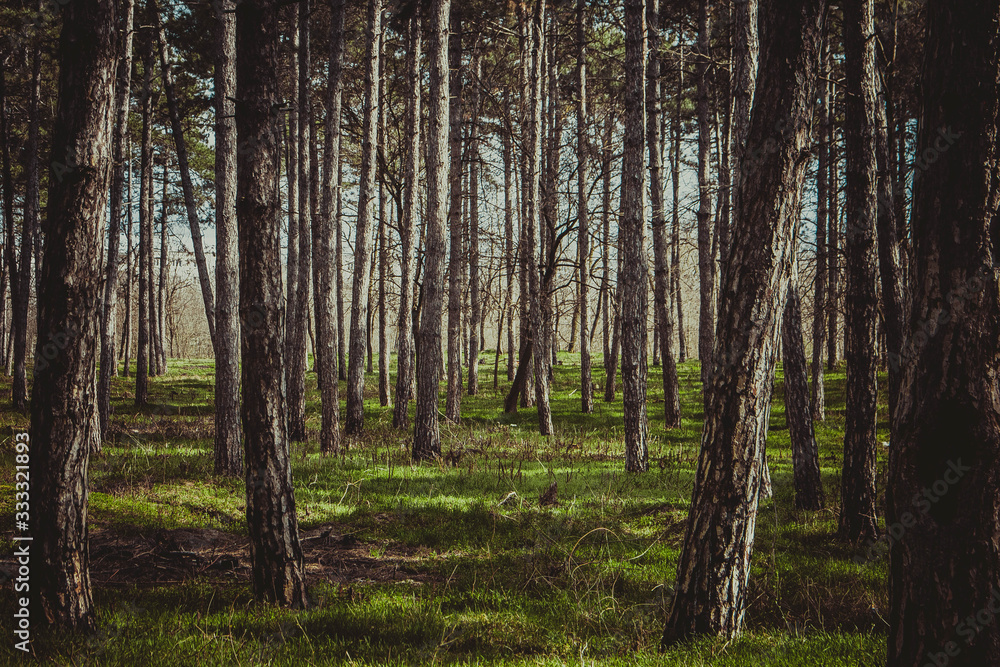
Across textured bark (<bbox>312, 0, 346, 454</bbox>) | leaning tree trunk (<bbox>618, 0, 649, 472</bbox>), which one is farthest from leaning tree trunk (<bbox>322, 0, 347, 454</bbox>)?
leaning tree trunk (<bbox>618, 0, 649, 472</bbox>)

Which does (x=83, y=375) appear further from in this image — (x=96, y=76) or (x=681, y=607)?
(x=681, y=607)

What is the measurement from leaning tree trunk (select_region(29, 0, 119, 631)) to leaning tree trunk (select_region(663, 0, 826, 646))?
12.9 ft

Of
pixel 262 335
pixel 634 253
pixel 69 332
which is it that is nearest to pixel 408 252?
pixel 634 253

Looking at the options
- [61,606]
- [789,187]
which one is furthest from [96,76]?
[789,187]

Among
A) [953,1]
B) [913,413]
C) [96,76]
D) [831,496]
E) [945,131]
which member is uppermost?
[96,76]

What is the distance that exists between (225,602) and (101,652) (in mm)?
972

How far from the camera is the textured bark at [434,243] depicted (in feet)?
34.0

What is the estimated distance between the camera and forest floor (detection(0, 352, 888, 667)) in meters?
3.86

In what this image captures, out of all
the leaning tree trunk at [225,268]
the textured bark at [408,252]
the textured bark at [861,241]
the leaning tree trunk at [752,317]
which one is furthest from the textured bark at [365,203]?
the leaning tree trunk at [752,317]

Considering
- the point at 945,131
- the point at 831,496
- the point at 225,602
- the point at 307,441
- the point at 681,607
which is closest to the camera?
the point at 945,131

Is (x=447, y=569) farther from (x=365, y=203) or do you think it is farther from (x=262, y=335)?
(x=365, y=203)

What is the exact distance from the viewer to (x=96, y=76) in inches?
155

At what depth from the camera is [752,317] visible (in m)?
3.81

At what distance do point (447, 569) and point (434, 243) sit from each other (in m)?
6.22
